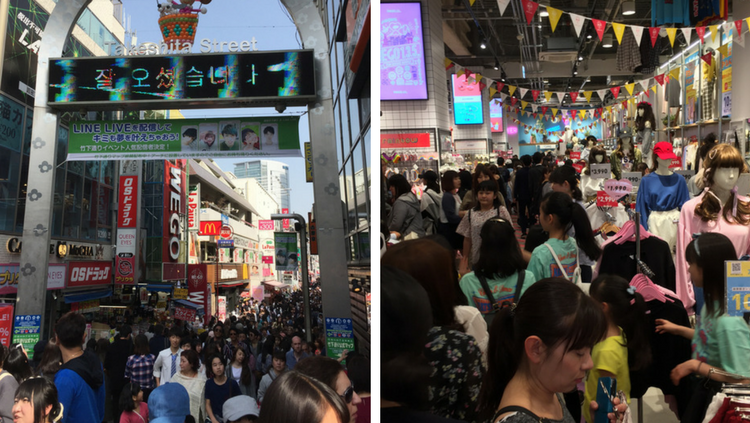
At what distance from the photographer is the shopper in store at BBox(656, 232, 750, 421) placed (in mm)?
2025

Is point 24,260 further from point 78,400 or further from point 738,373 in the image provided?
point 738,373

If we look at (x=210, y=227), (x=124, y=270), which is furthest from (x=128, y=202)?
(x=210, y=227)

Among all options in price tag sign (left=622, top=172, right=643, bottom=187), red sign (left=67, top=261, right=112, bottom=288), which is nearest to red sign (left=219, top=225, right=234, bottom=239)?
red sign (left=67, top=261, right=112, bottom=288)

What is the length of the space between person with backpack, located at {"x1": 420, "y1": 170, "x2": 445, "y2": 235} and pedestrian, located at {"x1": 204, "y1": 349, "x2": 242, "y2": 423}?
Result: 66.1 inches

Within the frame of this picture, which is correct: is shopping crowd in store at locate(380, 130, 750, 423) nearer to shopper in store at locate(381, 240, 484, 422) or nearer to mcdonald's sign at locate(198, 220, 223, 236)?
shopper in store at locate(381, 240, 484, 422)

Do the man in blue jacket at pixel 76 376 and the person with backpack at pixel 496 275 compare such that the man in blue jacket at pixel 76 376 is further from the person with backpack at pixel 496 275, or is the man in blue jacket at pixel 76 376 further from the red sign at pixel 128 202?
the red sign at pixel 128 202

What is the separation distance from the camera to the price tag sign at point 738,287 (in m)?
2.06

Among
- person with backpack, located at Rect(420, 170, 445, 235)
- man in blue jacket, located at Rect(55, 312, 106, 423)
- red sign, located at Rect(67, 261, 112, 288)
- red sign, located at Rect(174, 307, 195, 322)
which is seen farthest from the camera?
red sign, located at Rect(174, 307, 195, 322)

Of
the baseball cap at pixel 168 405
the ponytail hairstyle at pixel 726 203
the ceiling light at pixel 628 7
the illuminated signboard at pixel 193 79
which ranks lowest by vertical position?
the baseball cap at pixel 168 405

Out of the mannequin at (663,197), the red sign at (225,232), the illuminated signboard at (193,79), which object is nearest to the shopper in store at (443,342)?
the mannequin at (663,197)

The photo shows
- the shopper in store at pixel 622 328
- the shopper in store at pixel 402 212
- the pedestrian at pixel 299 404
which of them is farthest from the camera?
the shopper in store at pixel 622 328

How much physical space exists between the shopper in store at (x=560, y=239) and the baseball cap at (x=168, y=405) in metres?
1.94

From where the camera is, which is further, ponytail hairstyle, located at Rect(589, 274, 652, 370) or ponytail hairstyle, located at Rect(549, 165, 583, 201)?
ponytail hairstyle, located at Rect(549, 165, 583, 201)

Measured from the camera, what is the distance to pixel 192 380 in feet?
14.0
